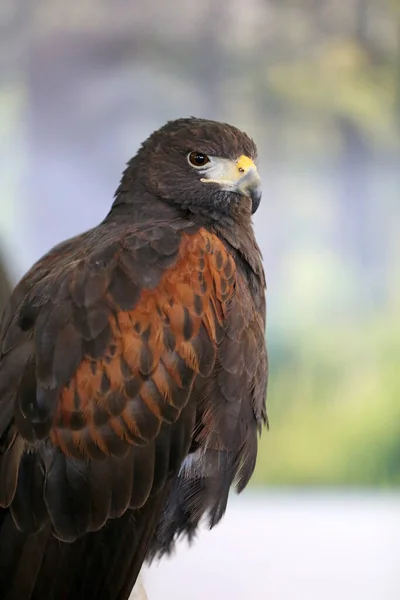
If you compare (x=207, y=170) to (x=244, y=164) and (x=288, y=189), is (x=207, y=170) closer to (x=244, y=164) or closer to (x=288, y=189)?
(x=244, y=164)

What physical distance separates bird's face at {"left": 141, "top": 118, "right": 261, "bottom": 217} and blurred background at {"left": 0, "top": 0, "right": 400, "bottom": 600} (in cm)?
68

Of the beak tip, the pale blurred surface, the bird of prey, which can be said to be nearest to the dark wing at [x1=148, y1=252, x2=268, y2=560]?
the bird of prey

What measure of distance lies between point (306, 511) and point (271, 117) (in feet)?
3.97

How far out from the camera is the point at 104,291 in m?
0.93

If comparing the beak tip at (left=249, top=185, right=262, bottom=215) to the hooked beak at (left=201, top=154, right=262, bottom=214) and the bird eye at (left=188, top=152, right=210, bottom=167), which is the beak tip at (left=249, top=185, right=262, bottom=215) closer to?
the hooked beak at (left=201, top=154, right=262, bottom=214)

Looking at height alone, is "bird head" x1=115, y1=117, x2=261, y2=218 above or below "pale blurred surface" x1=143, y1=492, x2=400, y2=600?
above

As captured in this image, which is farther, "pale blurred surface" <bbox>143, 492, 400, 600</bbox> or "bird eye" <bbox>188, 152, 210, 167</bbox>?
"pale blurred surface" <bbox>143, 492, 400, 600</bbox>

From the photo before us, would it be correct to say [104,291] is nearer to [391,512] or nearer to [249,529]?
[249,529]

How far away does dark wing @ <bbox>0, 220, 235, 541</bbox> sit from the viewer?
0.89 m

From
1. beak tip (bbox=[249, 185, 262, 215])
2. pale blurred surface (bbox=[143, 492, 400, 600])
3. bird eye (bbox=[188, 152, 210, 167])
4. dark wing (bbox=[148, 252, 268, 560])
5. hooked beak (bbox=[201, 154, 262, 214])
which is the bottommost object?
pale blurred surface (bbox=[143, 492, 400, 600])

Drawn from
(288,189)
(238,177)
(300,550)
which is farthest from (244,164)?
(300,550)

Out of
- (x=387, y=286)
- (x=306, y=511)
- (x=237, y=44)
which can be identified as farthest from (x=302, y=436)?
(x=237, y=44)

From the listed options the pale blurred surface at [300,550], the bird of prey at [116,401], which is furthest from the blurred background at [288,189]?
the bird of prey at [116,401]

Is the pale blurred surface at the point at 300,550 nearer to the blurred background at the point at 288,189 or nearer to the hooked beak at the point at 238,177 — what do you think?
the blurred background at the point at 288,189
